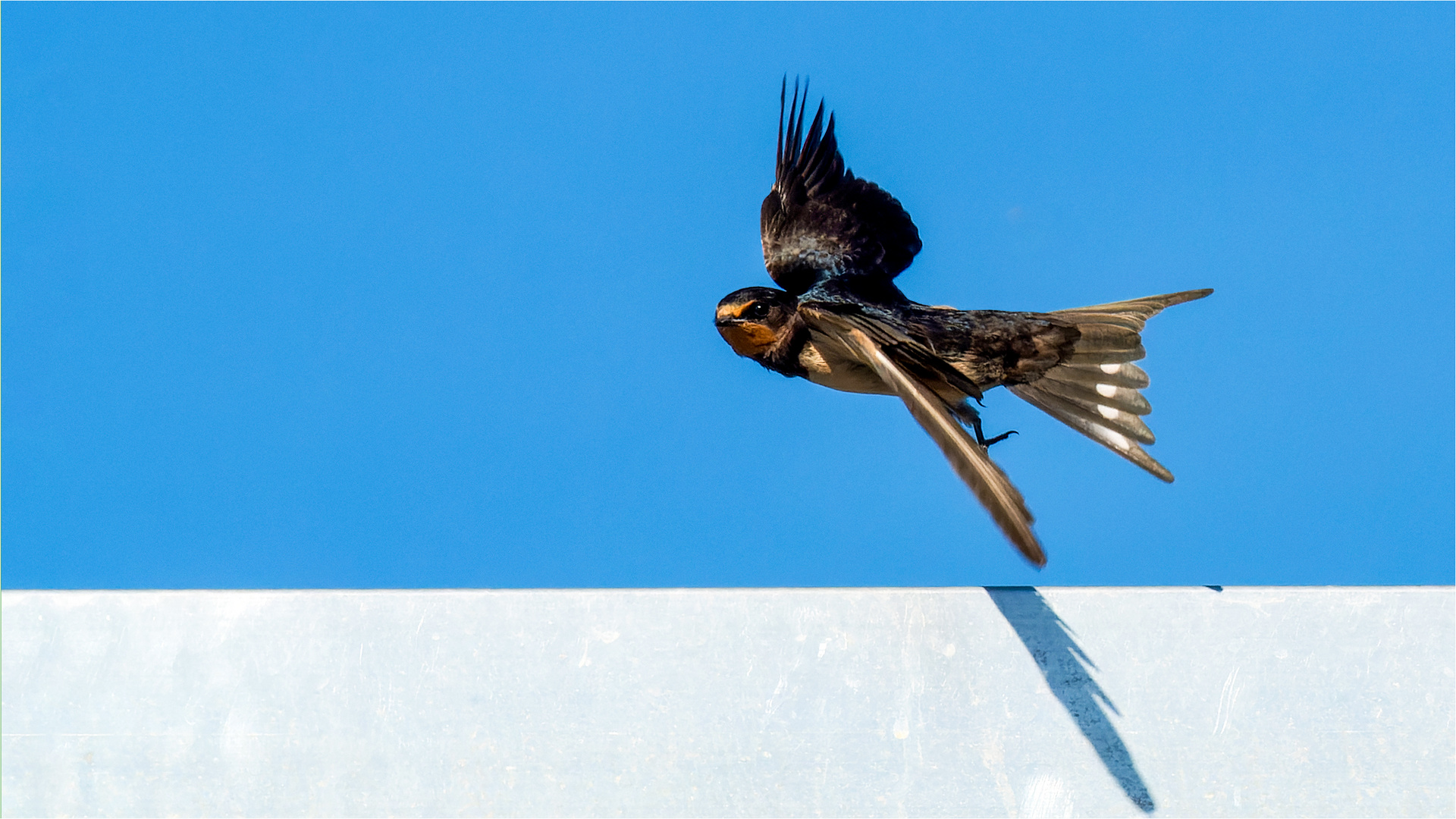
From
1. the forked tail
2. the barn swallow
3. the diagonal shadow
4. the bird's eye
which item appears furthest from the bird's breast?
the diagonal shadow

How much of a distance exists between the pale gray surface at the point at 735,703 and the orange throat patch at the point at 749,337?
48.8 inches

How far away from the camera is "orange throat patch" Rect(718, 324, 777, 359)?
3.19m

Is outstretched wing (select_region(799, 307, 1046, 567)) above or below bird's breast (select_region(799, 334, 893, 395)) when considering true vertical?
below

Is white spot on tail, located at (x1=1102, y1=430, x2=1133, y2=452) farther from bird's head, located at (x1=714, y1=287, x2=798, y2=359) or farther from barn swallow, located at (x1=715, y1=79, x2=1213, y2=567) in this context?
bird's head, located at (x1=714, y1=287, x2=798, y2=359)

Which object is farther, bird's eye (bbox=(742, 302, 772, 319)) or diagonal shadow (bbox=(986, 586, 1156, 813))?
bird's eye (bbox=(742, 302, 772, 319))

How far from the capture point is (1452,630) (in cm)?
202

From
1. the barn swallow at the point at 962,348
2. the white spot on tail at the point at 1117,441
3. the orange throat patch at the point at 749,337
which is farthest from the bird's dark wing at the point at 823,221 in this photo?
the white spot on tail at the point at 1117,441

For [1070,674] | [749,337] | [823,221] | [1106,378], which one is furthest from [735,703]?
[823,221]

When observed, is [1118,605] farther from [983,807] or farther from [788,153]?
[788,153]

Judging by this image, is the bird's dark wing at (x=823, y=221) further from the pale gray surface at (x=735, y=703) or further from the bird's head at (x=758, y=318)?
the pale gray surface at (x=735, y=703)

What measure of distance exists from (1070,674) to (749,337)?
4.76 feet

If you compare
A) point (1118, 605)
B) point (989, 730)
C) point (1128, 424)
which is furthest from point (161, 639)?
point (1128, 424)

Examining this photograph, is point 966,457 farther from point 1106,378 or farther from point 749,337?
point 749,337

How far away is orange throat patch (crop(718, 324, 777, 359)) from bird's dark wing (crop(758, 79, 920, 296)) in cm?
49
